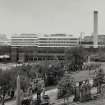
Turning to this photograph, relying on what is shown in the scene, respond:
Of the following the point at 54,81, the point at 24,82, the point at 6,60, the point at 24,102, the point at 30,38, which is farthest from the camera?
the point at 30,38

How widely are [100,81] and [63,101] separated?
77 cm

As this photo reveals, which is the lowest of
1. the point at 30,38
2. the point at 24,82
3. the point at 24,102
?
the point at 24,102

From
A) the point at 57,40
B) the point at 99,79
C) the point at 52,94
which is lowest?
the point at 52,94

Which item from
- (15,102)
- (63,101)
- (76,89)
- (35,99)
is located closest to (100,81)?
(76,89)

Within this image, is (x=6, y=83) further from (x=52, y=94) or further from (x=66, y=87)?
(x=66, y=87)

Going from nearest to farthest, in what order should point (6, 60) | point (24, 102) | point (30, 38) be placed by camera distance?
point (24, 102)
point (6, 60)
point (30, 38)

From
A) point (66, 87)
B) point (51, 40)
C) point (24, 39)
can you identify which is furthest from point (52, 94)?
point (24, 39)

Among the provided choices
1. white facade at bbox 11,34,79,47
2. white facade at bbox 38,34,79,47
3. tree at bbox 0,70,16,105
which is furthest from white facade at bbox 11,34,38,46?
tree at bbox 0,70,16,105

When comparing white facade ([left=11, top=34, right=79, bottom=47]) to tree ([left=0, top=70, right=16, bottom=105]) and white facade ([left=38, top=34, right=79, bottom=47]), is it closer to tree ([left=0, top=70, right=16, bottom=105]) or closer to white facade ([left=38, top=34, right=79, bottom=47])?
white facade ([left=38, top=34, right=79, bottom=47])

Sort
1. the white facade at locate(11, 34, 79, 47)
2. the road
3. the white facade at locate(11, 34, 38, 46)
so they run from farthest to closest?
the white facade at locate(11, 34, 38, 46) < the white facade at locate(11, 34, 79, 47) < the road

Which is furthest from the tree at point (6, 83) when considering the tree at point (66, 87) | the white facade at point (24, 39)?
the white facade at point (24, 39)

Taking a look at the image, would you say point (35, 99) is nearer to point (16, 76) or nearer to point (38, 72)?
point (16, 76)

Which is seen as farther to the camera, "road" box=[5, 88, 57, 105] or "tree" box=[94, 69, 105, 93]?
"tree" box=[94, 69, 105, 93]

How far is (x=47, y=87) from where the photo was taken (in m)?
3.21
